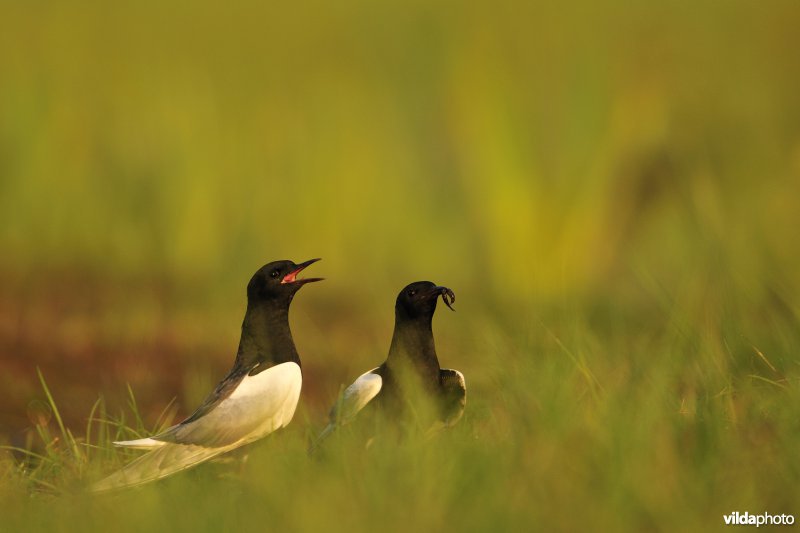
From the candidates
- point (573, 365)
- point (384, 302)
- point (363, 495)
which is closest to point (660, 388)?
point (573, 365)

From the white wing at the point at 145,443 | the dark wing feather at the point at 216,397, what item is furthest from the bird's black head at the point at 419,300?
the white wing at the point at 145,443

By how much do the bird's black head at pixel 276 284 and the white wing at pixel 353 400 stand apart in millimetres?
343

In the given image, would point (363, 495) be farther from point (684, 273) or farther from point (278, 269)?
point (684, 273)

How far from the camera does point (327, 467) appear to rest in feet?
10.9

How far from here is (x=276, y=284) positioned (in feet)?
12.7

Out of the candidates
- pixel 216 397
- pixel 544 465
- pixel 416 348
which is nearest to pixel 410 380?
pixel 416 348

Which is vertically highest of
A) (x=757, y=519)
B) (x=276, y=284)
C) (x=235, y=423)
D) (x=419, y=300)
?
(x=276, y=284)

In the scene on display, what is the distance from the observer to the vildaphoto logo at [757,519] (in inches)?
117

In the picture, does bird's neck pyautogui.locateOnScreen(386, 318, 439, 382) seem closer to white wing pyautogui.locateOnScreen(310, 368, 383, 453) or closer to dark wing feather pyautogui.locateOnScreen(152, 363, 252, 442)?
white wing pyautogui.locateOnScreen(310, 368, 383, 453)

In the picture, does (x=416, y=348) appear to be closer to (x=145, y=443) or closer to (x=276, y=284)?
(x=276, y=284)

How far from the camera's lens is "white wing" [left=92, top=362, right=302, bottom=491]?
3.55 meters

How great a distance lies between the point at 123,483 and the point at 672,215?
2998 millimetres

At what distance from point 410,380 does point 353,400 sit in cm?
18

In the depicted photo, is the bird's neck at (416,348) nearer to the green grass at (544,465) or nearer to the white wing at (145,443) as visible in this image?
the green grass at (544,465)
